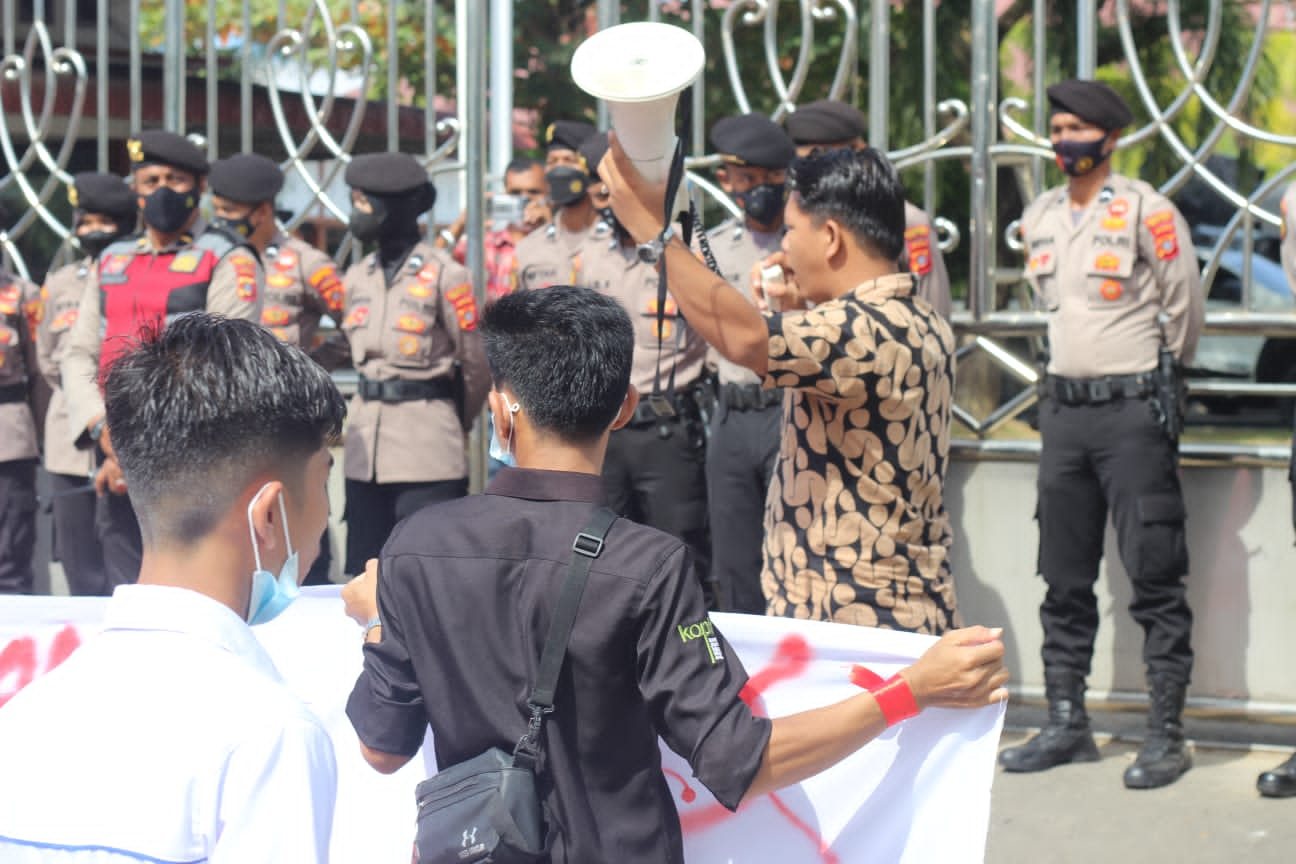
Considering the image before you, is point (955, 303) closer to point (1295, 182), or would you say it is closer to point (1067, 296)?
point (1067, 296)

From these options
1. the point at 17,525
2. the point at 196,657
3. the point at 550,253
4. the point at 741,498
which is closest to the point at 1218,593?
the point at 741,498

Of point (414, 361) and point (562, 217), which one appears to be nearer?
point (414, 361)

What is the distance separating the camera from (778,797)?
A: 248 centimetres

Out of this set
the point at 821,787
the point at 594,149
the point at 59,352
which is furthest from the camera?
the point at 59,352

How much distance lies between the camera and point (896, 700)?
213 cm

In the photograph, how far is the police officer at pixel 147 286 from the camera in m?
5.34

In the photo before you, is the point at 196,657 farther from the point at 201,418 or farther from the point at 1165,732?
the point at 1165,732

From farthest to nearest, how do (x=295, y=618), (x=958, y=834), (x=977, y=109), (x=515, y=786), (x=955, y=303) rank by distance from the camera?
(x=955, y=303)
(x=977, y=109)
(x=295, y=618)
(x=958, y=834)
(x=515, y=786)

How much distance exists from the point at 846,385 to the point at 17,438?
173 inches

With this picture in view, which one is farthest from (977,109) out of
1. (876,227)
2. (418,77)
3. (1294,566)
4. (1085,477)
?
(418,77)

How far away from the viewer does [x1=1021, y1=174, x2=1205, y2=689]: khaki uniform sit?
4676 millimetres

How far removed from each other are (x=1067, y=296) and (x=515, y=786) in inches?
135

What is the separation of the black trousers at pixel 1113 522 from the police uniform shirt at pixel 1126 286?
0.16 meters

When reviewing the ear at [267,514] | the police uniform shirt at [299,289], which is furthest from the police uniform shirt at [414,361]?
the ear at [267,514]
